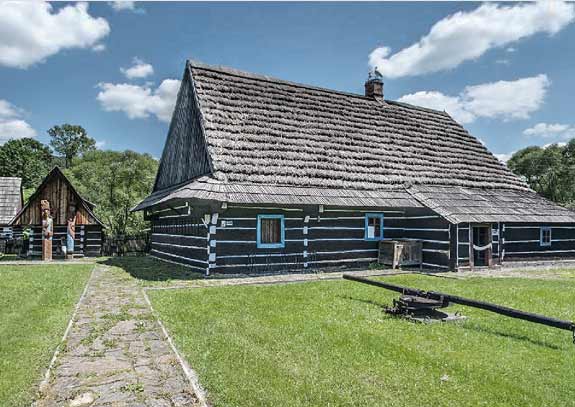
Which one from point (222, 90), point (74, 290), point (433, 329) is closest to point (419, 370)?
point (433, 329)

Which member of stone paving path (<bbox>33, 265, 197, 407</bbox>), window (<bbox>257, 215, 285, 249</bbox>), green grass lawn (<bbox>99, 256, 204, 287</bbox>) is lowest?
green grass lawn (<bbox>99, 256, 204, 287</bbox>)

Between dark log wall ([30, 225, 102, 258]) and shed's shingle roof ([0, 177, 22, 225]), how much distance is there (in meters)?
2.86

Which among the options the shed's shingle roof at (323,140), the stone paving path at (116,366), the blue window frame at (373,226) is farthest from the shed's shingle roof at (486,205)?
the stone paving path at (116,366)

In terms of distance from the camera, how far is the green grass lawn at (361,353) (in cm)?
418

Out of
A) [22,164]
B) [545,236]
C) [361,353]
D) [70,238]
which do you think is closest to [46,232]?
[70,238]

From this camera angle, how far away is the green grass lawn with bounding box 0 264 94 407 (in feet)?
14.4

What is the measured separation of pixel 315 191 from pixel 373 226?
333 cm

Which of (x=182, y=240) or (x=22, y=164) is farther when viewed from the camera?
(x=22, y=164)

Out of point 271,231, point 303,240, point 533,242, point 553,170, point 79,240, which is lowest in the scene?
point 79,240

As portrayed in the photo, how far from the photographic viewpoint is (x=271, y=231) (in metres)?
14.4

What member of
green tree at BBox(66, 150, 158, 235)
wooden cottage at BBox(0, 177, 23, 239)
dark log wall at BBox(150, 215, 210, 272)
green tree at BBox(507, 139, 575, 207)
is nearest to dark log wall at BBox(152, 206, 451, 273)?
dark log wall at BBox(150, 215, 210, 272)

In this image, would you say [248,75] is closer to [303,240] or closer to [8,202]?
[303,240]

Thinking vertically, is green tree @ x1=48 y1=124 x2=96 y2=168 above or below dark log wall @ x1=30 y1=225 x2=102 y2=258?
above

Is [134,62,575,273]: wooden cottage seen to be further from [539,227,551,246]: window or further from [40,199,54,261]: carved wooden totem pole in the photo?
[40,199,54,261]: carved wooden totem pole
